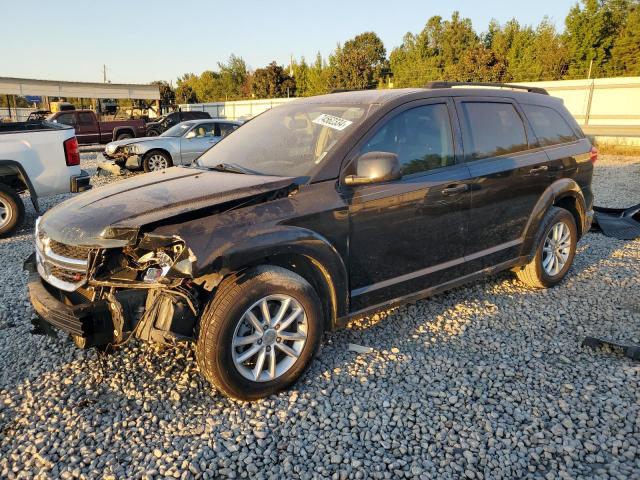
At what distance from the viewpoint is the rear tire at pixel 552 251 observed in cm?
461

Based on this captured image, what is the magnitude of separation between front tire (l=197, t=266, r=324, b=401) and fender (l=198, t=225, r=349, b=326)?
0.37 feet

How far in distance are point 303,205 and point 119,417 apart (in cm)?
168

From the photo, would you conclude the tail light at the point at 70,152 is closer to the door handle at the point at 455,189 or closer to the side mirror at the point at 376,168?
the side mirror at the point at 376,168

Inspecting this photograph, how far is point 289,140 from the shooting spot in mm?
3701

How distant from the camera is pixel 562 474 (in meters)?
2.40

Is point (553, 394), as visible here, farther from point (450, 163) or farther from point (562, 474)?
point (450, 163)

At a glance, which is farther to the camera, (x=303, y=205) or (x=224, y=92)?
(x=224, y=92)

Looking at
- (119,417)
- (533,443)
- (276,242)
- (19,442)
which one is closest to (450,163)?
(276,242)

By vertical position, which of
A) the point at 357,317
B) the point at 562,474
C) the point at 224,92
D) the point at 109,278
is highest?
the point at 224,92

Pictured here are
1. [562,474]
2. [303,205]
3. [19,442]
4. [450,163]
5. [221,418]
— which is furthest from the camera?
[450,163]

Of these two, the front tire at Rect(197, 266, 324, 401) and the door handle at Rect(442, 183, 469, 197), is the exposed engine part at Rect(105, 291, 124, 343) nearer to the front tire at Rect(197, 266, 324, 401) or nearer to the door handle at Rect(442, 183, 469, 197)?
the front tire at Rect(197, 266, 324, 401)

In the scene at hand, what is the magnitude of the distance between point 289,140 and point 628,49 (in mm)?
40716

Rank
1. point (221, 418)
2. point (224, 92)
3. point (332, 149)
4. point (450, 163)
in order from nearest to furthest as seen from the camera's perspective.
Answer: point (221, 418) → point (332, 149) → point (450, 163) → point (224, 92)

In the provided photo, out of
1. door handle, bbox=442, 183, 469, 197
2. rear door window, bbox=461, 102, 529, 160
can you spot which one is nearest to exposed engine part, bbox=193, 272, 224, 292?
door handle, bbox=442, 183, 469, 197
